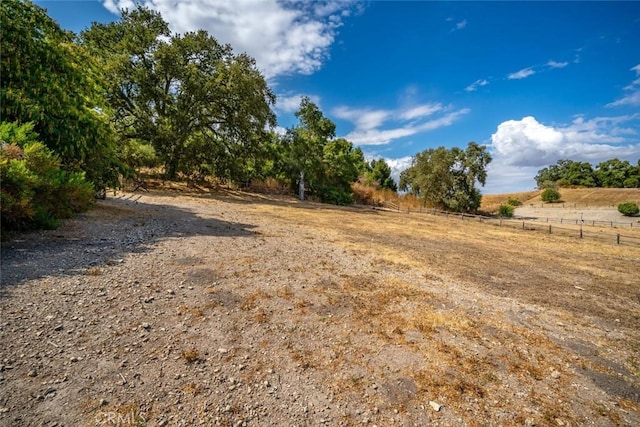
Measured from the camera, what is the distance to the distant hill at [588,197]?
169 ft

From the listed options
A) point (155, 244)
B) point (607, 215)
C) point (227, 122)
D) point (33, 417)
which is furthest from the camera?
point (607, 215)

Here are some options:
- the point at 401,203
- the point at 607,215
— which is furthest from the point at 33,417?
the point at 607,215

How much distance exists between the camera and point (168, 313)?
161 inches

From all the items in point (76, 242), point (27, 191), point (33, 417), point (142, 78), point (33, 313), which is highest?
point (142, 78)

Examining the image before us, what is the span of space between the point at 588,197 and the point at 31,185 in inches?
3003

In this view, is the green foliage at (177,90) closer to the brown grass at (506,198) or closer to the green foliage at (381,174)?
the green foliage at (381,174)

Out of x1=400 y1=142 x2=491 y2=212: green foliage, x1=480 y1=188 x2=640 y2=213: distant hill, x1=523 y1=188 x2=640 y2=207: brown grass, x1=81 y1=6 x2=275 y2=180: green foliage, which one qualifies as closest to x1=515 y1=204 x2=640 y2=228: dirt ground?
Result: x1=523 y1=188 x2=640 y2=207: brown grass

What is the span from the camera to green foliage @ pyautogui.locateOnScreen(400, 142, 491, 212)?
135ft

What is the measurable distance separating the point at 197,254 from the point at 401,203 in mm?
37998

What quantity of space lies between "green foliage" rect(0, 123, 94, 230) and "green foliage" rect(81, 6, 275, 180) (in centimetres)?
1437

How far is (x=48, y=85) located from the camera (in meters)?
7.60

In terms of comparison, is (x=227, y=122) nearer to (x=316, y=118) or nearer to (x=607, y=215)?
(x=316, y=118)

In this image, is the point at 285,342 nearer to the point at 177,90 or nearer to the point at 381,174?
the point at 177,90

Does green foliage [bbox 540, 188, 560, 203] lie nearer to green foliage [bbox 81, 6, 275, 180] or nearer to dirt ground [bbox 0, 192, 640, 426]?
green foliage [bbox 81, 6, 275, 180]
